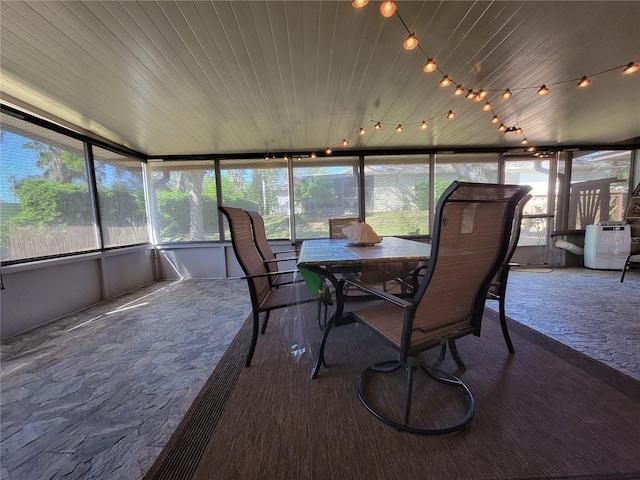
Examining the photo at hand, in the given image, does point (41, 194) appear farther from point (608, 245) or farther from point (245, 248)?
point (608, 245)

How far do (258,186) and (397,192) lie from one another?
288cm

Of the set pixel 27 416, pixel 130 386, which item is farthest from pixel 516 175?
pixel 27 416

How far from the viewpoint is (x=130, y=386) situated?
1609 millimetres

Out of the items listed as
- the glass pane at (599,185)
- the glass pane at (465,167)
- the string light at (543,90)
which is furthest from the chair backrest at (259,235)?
the glass pane at (599,185)

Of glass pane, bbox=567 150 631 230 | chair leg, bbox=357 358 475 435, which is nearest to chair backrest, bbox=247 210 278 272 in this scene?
chair leg, bbox=357 358 475 435

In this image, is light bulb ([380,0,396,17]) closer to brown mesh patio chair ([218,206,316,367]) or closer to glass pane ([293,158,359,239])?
brown mesh patio chair ([218,206,316,367])

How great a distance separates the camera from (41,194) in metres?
2.69

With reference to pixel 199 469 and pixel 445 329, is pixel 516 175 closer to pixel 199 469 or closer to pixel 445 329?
pixel 445 329

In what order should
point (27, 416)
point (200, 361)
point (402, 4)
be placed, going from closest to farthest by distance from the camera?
point (27, 416) < point (402, 4) < point (200, 361)

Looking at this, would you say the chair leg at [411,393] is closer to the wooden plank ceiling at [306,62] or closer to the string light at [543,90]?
the wooden plank ceiling at [306,62]

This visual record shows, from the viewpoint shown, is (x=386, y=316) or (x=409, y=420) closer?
(x=409, y=420)

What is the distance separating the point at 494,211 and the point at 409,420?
3.73 feet

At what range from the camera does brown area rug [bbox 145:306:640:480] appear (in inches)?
39.8

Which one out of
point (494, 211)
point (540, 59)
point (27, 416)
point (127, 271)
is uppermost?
point (540, 59)
